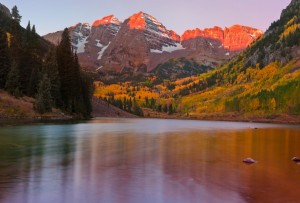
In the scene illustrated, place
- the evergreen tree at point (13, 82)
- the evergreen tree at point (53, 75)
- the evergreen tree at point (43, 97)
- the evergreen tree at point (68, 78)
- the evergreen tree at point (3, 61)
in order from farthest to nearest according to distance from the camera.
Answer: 1. the evergreen tree at point (68, 78)
2. the evergreen tree at point (53, 75)
3. the evergreen tree at point (3, 61)
4. the evergreen tree at point (43, 97)
5. the evergreen tree at point (13, 82)

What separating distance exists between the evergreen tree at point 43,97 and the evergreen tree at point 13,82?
25.3 feet

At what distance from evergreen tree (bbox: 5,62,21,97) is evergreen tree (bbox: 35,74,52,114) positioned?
25.3 feet

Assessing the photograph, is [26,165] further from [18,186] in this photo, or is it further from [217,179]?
[217,179]

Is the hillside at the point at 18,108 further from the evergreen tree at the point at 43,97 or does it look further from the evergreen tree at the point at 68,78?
the evergreen tree at the point at 68,78

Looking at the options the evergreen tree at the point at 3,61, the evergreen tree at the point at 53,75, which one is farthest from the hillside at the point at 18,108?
the evergreen tree at the point at 53,75

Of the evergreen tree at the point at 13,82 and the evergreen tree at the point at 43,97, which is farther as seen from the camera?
the evergreen tree at the point at 43,97

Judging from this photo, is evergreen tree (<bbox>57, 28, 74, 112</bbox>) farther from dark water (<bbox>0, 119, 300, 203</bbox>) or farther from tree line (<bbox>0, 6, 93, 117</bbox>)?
dark water (<bbox>0, 119, 300, 203</bbox>)

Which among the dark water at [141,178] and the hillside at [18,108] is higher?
the hillside at [18,108]

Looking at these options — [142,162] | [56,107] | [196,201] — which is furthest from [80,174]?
[56,107]

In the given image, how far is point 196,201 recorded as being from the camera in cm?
2219

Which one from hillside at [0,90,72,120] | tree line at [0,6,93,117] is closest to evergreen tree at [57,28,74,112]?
tree line at [0,6,93,117]

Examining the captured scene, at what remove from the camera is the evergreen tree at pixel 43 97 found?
400 feet

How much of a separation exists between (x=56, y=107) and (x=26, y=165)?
371ft

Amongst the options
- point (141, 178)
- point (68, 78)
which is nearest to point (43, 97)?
point (68, 78)
